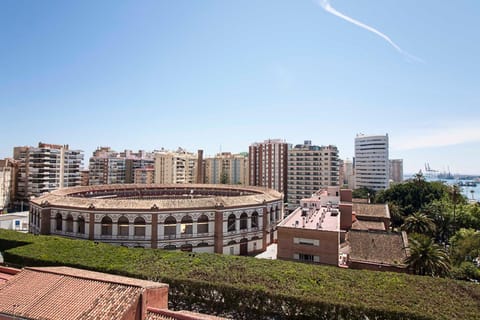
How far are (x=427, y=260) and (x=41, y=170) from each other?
105 metres

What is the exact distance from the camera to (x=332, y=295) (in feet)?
61.4

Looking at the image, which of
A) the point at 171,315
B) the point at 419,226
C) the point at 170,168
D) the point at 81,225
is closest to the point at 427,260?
the point at 419,226

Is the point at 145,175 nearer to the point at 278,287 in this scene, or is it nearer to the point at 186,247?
the point at 186,247

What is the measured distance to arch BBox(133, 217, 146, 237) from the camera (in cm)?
3895

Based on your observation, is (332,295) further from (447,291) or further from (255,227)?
(255,227)

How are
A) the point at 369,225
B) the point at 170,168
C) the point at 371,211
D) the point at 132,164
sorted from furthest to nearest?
the point at 132,164 < the point at 170,168 < the point at 371,211 < the point at 369,225

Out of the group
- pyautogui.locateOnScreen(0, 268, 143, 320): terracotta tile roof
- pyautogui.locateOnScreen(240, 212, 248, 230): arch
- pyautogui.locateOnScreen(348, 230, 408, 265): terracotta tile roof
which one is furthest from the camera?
pyautogui.locateOnScreen(240, 212, 248, 230): arch

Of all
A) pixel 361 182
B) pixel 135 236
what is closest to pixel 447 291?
pixel 135 236

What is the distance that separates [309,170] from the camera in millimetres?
96312

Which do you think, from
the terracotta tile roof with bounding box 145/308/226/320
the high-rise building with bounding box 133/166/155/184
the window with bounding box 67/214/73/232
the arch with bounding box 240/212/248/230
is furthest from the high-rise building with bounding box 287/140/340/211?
the terracotta tile roof with bounding box 145/308/226/320

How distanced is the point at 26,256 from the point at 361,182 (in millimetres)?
135894

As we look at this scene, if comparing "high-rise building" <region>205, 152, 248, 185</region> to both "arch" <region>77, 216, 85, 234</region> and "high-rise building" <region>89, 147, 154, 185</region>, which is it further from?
"arch" <region>77, 216, 85, 234</region>

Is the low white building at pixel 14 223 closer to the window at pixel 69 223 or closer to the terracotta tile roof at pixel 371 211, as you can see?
the window at pixel 69 223

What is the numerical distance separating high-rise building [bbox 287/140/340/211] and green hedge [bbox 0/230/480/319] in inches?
2890
